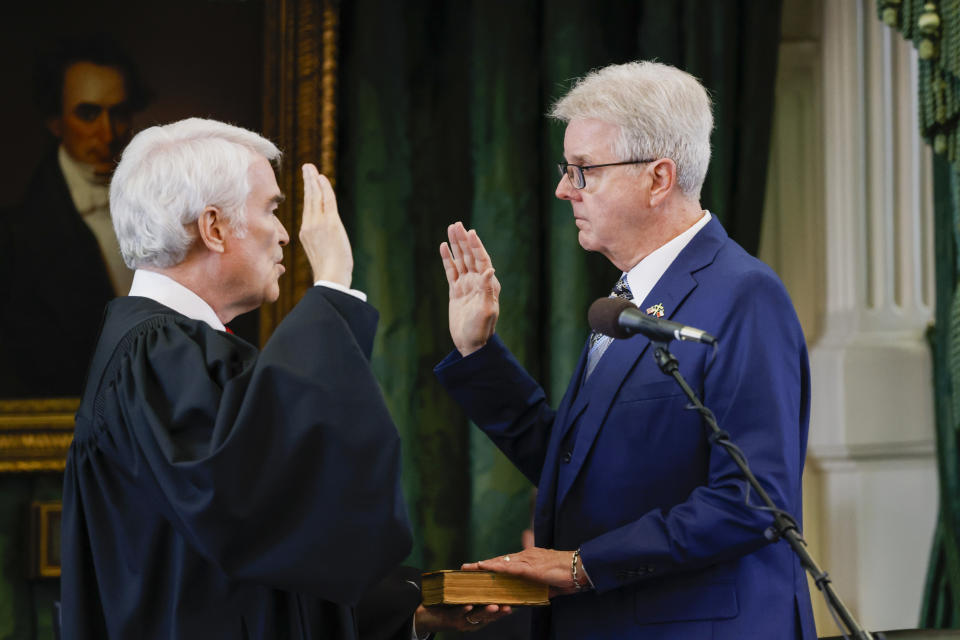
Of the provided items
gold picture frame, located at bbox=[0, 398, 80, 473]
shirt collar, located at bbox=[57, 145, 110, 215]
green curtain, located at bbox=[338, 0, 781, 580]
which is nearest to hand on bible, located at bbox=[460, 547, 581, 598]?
green curtain, located at bbox=[338, 0, 781, 580]

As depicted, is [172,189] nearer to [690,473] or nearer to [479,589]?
[479,589]

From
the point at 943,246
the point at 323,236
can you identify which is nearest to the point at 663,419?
the point at 323,236

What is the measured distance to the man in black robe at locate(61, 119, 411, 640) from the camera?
1.79m

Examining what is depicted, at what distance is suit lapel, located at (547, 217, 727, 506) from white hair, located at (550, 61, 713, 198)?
0.17 m

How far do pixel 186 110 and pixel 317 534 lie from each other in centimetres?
259

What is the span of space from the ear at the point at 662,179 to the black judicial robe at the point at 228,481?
2.32ft

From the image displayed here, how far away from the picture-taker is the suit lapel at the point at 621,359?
7.34 feet

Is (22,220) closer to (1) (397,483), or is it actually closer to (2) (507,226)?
(2) (507,226)

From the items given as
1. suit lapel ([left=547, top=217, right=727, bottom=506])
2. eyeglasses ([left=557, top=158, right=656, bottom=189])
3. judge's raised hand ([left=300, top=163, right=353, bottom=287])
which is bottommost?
suit lapel ([left=547, top=217, right=727, bottom=506])

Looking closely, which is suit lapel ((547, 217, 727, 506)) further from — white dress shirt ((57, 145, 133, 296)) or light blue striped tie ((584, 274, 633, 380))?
white dress shirt ((57, 145, 133, 296))

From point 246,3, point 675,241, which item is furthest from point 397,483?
point 246,3

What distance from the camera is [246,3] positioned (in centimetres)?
408

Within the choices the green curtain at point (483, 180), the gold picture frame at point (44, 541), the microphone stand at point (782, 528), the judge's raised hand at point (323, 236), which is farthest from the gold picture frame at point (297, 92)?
the microphone stand at point (782, 528)

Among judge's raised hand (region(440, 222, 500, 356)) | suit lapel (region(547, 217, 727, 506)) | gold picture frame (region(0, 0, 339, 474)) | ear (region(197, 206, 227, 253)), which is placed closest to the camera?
ear (region(197, 206, 227, 253))
